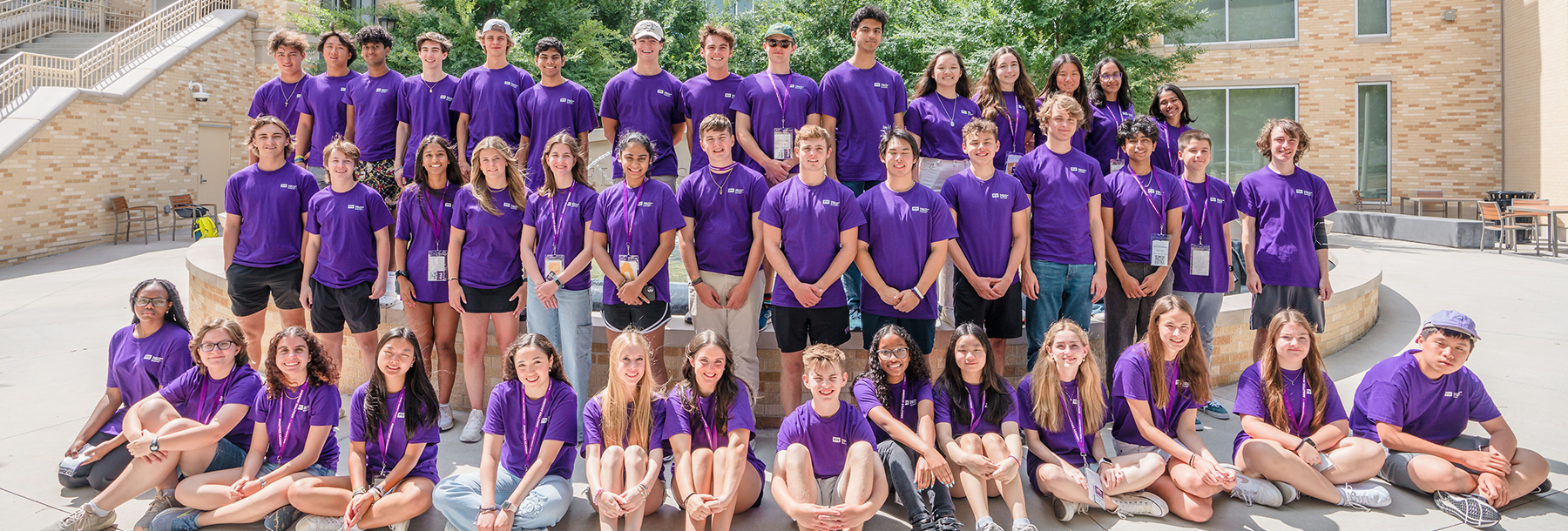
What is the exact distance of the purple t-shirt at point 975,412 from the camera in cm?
426

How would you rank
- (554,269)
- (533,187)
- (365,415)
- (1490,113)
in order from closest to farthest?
(365,415)
(554,269)
(533,187)
(1490,113)

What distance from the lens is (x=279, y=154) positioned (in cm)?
554

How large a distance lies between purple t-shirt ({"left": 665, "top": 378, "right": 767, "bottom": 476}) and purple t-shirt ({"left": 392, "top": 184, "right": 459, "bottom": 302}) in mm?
2001

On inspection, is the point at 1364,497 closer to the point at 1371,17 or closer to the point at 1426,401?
the point at 1426,401

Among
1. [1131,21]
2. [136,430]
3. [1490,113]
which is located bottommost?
[136,430]

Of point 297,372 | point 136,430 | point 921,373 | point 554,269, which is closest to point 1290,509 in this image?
point 921,373

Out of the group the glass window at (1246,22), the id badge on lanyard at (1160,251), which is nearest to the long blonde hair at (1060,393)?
the id badge on lanyard at (1160,251)

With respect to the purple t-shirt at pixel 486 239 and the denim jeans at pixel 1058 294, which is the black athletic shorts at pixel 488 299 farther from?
the denim jeans at pixel 1058 294

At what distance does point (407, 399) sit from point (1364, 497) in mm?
4531

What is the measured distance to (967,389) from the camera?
433cm

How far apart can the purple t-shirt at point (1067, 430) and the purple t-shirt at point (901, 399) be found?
48 centimetres

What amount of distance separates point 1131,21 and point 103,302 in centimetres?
1419

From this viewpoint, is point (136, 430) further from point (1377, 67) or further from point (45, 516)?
point (1377, 67)

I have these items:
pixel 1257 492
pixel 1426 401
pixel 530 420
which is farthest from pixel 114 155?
pixel 1426 401
